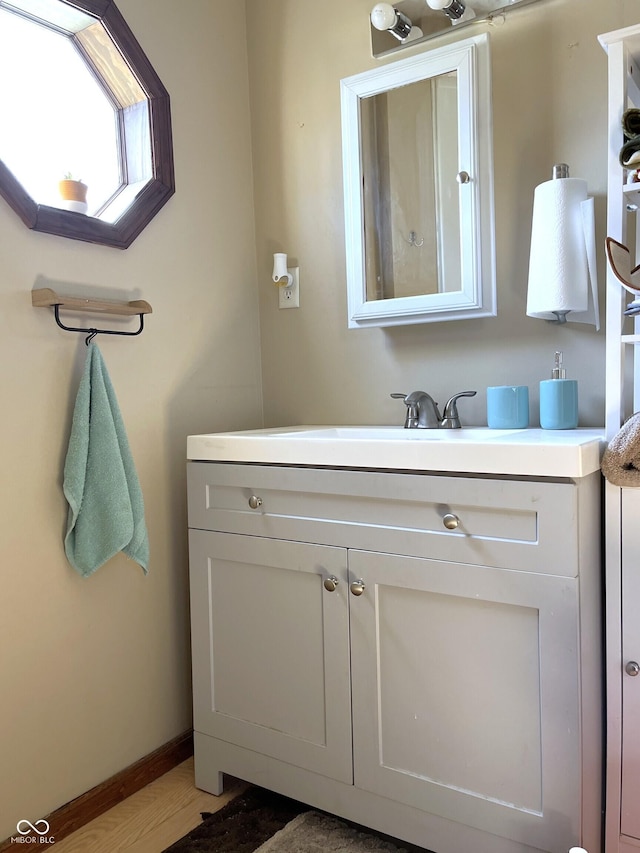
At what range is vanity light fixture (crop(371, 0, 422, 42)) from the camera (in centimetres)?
168

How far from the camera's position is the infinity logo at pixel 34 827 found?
1.46 meters

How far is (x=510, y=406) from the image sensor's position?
1.57m

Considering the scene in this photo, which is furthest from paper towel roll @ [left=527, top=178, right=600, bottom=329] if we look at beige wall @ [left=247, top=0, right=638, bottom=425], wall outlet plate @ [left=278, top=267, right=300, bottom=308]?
wall outlet plate @ [left=278, top=267, right=300, bottom=308]

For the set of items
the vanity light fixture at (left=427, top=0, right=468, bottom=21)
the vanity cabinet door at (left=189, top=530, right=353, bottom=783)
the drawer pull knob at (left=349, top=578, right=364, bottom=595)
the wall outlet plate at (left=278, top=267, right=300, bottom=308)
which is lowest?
the vanity cabinet door at (left=189, top=530, right=353, bottom=783)

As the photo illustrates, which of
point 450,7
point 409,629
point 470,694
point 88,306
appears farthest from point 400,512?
point 450,7

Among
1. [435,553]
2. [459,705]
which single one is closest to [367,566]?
[435,553]

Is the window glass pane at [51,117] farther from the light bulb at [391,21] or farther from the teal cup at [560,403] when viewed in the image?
the teal cup at [560,403]

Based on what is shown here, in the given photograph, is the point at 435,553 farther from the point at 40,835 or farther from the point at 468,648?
the point at 40,835

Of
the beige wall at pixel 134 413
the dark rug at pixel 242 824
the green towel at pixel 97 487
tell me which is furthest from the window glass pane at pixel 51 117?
the dark rug at pixel 242 824

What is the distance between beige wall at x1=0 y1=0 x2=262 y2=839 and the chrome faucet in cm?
59

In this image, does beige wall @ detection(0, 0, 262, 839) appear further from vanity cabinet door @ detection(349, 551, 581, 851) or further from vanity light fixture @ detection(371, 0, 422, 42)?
vanity cabinet door @ detection(349, 551, 581, 851)

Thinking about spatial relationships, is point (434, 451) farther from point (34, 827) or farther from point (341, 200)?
point (34, 827)

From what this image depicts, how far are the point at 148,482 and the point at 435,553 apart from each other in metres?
0.83

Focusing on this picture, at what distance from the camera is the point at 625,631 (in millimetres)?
1193
